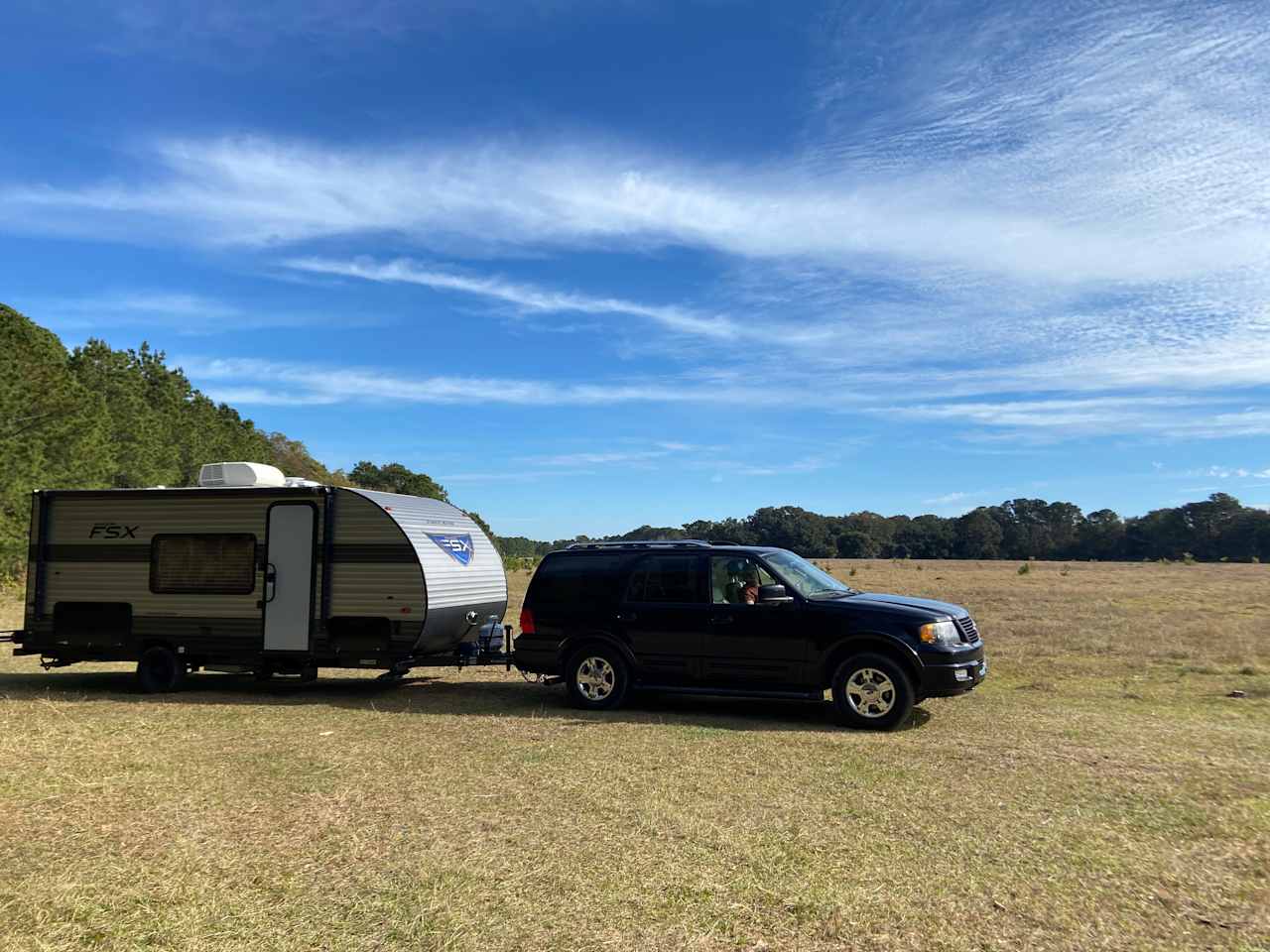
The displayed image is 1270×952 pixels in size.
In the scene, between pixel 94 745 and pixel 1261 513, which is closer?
pixel 94 745

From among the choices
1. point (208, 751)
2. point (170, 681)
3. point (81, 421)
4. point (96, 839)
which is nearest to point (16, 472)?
point (81, 421)

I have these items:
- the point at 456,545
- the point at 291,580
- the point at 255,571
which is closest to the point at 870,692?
the point at 456,545

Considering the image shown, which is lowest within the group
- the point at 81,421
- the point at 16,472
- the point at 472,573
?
the point at 472,573

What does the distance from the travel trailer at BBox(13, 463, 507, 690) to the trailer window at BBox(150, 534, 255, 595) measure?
0.06ft

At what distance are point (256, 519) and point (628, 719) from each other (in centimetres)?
544

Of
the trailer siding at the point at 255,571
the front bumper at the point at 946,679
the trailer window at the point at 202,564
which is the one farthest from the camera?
the trailer window at the point at 202,564

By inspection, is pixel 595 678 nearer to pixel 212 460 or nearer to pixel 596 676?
pixel 596 676

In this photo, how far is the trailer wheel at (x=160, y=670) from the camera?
11820mm

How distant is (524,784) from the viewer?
274 inches

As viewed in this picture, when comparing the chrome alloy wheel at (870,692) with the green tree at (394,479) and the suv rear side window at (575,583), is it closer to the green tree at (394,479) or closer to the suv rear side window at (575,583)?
the suv rear side window at (575,583)

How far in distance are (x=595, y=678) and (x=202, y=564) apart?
5347 millimetres

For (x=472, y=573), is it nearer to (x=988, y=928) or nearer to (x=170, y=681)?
(x=170, y=681)

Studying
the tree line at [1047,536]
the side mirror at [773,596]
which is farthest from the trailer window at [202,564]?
the tree line at [1047,536]

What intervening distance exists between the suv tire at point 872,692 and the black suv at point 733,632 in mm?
11
